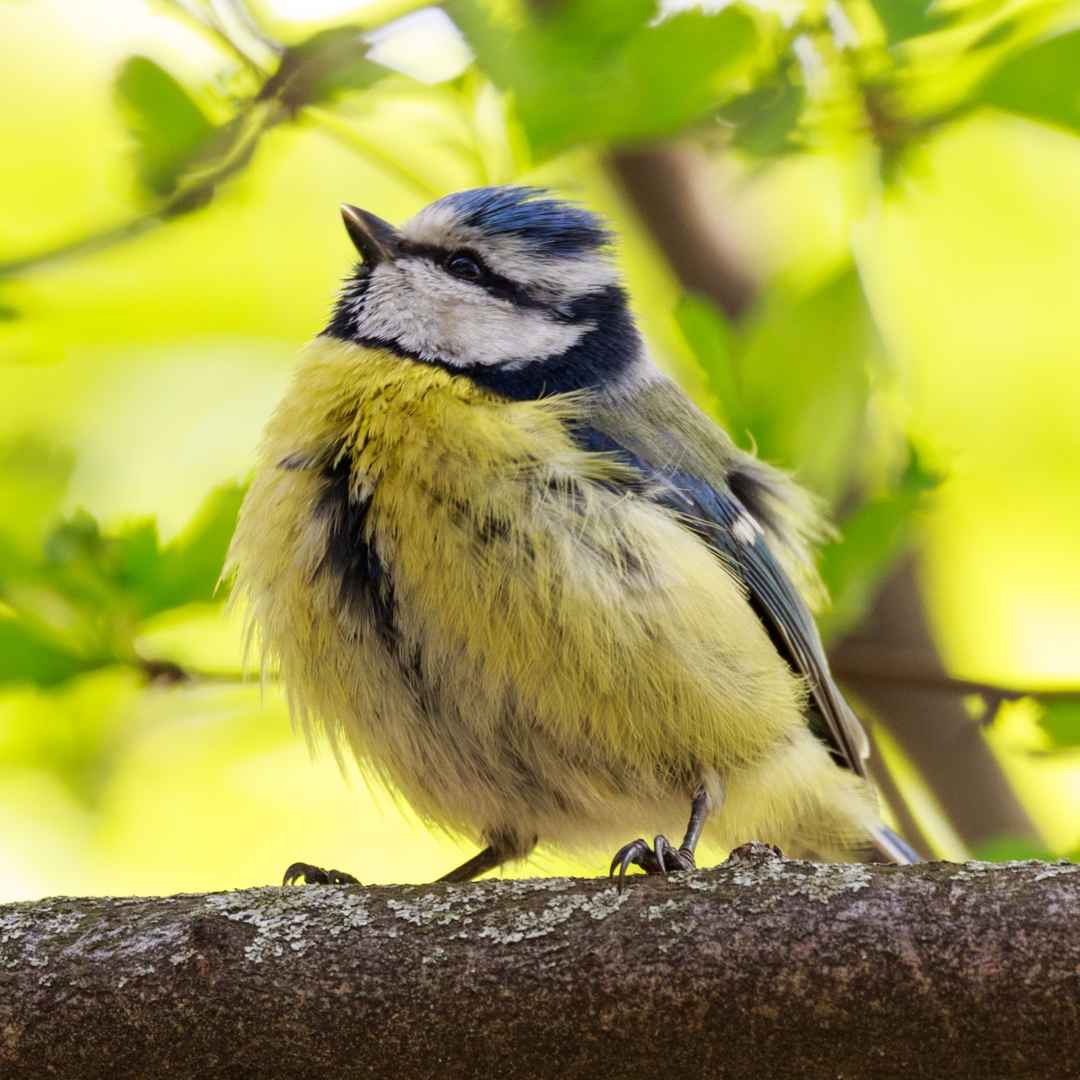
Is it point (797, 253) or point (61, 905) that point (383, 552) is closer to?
point (61, 905)

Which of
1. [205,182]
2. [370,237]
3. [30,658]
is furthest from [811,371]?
[30,658]

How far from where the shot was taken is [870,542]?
3133 millimetres

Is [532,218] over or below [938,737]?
over

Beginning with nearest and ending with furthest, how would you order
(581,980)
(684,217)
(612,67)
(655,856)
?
(581,980)
(655,856)
(612,67)
(684,217)

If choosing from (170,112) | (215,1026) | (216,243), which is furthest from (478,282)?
(215,1026)

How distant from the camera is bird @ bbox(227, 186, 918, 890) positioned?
2734mm

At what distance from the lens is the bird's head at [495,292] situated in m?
3.19

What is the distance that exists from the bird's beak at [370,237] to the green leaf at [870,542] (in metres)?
1.12

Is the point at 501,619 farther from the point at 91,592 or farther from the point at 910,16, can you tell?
the point at 910,16

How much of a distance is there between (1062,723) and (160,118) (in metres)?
2.03

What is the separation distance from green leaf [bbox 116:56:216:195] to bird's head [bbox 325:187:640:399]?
0.51m

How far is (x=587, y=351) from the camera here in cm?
330

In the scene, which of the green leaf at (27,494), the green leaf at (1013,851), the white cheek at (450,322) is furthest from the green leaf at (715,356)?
the green leaf at (27,494)

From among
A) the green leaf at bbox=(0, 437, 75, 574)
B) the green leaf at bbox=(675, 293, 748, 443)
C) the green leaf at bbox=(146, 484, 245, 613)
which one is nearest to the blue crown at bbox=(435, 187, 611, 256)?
the green leaf at bbox=(675, 293, 748, 443)
